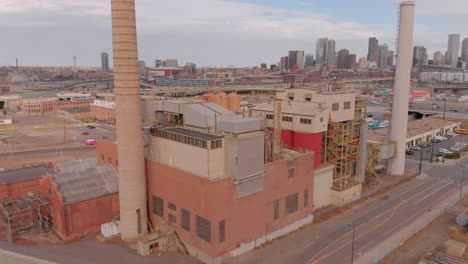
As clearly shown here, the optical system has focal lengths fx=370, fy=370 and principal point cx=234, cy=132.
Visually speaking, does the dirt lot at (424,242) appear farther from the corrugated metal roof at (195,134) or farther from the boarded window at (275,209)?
the corrugated metal roof at (195,134)

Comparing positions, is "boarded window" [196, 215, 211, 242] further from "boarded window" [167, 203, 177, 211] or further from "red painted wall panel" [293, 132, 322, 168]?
"red painted wall panel" [293, 132, 322, 168]

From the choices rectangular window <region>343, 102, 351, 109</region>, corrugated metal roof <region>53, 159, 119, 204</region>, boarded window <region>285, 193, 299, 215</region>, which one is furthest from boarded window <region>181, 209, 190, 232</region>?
rectangular window <region>343, 102, 351, 109</region>

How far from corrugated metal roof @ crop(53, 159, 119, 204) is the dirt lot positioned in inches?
1202

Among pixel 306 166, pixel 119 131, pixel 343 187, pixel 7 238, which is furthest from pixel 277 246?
pixel 7 238

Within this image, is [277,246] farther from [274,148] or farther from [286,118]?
[286,118]

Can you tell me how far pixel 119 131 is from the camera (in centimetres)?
3797

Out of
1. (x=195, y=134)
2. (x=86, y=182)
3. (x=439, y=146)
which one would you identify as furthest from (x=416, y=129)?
(x=86, y=182)

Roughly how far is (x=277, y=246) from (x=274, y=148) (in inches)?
407

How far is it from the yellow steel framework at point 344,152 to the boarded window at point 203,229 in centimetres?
2257

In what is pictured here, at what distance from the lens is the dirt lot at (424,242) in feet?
118

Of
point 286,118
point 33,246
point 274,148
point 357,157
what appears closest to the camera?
point 33,246

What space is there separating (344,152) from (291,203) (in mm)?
14451

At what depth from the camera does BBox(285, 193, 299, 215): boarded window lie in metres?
41.1

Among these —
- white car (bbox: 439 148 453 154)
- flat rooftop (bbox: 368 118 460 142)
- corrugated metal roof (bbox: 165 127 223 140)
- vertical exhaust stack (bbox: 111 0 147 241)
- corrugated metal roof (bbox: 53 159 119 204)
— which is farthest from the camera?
flat rooftop (bbox: 368 118 460 142)
